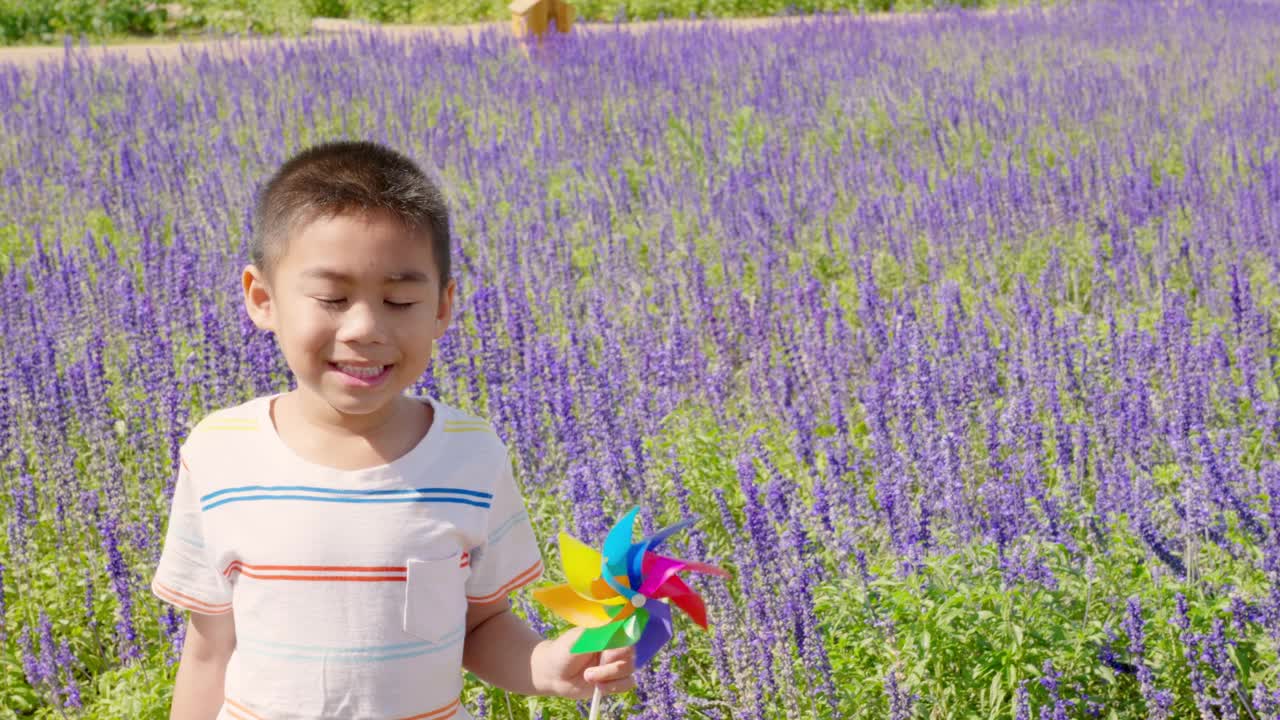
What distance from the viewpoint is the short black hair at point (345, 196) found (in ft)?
5.66

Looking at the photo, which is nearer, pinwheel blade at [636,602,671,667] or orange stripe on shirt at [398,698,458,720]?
pinwheel blade at [636,602,671,667]

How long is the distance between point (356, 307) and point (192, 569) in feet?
1.45

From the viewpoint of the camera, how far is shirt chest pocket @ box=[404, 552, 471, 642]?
1.72 m

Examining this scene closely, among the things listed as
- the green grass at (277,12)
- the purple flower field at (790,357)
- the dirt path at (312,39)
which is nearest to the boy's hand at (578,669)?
the purple flower field at (790,357)

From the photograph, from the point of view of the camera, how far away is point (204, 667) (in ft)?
6.20

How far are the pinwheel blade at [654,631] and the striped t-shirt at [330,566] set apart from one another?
298mm

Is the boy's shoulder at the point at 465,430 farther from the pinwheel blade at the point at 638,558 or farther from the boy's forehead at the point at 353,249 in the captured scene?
the pinwheel blade at the point at 638,558

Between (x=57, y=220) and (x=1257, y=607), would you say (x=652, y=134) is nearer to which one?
(x=57, y=220)

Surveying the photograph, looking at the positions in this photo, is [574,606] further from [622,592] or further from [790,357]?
[790,357]

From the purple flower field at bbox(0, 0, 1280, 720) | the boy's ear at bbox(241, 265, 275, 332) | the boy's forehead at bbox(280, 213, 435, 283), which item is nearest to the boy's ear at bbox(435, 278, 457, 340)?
the boy's forehead at bbox(280, 213, 435, 283)

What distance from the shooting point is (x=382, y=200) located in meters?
1.72

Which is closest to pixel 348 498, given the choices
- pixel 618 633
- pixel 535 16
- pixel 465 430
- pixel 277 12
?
pixel 465 430

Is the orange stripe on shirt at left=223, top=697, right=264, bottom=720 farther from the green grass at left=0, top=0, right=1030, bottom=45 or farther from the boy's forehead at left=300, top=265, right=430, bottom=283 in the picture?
the green grass at left=0, top=0, right=1030, bottom=45

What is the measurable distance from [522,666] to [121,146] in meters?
7.49
